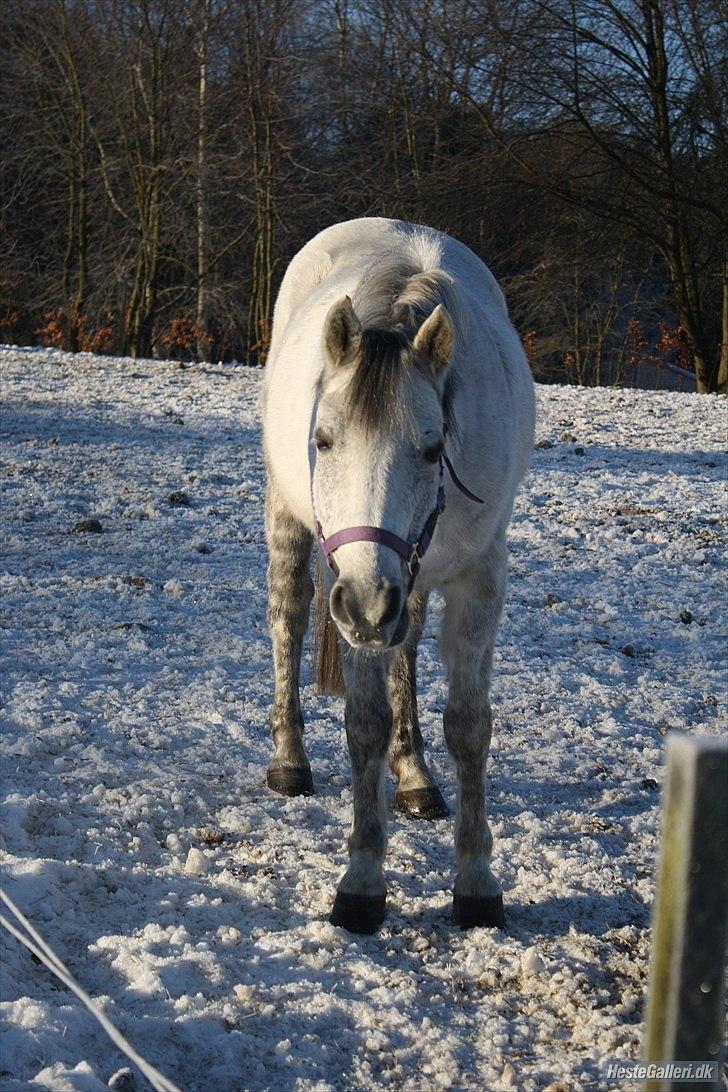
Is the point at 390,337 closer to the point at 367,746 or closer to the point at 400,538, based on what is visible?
the point at 400,538

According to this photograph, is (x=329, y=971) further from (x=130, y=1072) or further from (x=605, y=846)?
(x=605, y=846)

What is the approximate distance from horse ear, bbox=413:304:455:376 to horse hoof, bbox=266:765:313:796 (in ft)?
6.37

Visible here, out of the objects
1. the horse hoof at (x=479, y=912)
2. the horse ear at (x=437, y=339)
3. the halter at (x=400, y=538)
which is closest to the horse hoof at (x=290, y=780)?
the horse hoof at (x=479, y=912)

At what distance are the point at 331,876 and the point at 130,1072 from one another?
1175 millimetres

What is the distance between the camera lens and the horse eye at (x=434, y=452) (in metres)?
2.78

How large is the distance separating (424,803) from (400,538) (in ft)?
5.61

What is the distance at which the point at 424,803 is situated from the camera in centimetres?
406

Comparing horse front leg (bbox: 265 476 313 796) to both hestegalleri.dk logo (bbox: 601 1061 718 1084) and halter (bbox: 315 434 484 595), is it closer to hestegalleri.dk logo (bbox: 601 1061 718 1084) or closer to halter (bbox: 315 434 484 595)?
halter (bbox: 315 434 484 595)

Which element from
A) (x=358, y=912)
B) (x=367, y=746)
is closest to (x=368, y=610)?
(x=367, y=746)

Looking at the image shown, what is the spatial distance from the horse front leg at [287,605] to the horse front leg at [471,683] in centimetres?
102

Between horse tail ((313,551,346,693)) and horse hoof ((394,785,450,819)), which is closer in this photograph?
horse hoof ((394,785,450,819))

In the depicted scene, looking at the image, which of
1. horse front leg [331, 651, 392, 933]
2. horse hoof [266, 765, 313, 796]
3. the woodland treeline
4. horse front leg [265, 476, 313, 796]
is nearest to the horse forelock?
horse front leg [331, 651, 392, 933]

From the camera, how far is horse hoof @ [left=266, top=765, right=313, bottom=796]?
4176 millimetres

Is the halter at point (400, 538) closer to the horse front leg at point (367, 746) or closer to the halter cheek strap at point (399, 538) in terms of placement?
the halter cheek strap at point (399, 538)
